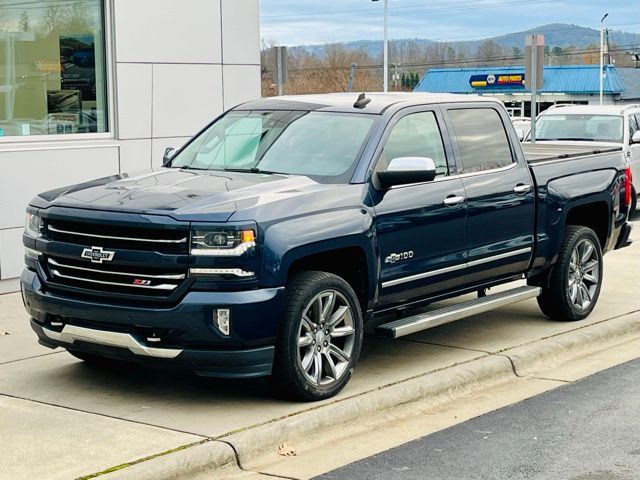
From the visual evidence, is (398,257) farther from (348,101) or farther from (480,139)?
(480,139)

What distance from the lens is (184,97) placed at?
1334cm

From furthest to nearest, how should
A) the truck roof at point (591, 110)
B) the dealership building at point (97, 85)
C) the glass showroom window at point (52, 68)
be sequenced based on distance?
the truck roof at point (591, 110), the glass showroom window at point (52, 68), the dealership building at point (97, 85)

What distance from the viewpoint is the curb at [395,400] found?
5.98 metres

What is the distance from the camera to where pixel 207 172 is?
8.13 metres

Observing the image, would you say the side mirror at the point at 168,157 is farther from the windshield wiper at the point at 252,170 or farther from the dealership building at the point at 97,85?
the dealership building at the point at 97,85

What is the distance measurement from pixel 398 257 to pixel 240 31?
22.0 feet

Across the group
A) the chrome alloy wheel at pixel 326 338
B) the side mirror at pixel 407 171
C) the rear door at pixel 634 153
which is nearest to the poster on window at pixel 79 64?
the side mirror at pixel 407 171

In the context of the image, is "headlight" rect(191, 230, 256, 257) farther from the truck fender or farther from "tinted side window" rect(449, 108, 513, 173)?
"tinted side window" rect(449, 108, 513, 173)

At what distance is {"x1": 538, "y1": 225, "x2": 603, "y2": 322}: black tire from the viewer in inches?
384

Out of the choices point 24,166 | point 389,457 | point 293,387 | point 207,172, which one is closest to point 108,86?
point 24,166

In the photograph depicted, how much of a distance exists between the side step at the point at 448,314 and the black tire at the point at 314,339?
0.40 meters

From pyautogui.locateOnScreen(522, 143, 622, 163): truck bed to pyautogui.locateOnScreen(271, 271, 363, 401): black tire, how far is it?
9.21 ft

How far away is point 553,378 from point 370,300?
1620mm

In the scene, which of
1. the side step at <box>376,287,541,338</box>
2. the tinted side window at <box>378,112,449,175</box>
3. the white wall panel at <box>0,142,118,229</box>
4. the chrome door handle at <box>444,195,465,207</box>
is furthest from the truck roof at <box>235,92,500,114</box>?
the white wall panel at <box>0,142,118,229</box>
